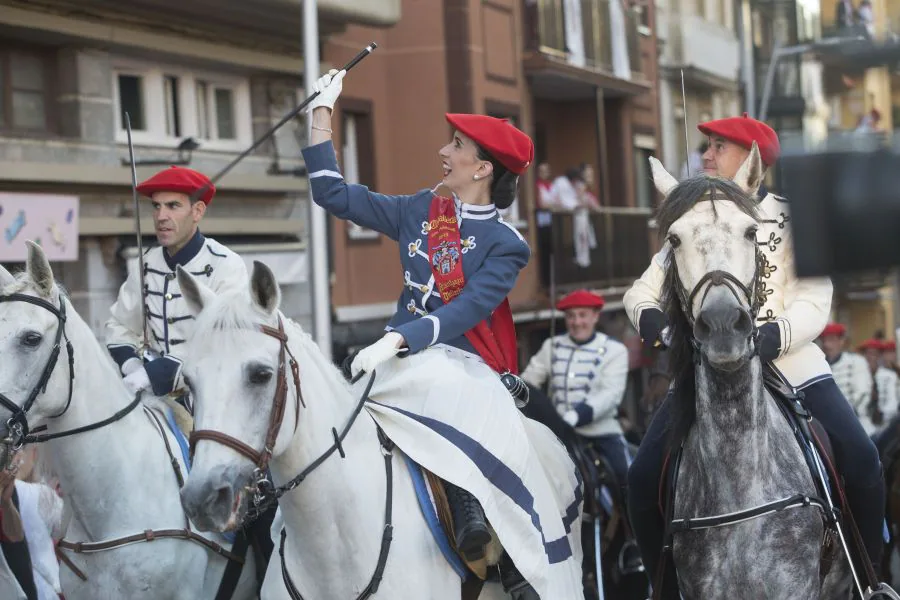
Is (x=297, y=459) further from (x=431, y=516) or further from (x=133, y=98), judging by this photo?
(x=133, y=98)

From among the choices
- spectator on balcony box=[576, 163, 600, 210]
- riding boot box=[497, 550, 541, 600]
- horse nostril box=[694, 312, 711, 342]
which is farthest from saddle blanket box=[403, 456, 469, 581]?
spectator on balcony box=[576, 163, 600, 210]

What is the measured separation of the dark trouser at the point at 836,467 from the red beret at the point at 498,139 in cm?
129

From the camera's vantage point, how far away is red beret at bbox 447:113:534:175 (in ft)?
19.1

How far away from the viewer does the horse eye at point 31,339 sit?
5.78 metres

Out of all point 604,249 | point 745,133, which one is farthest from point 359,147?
point 745,133

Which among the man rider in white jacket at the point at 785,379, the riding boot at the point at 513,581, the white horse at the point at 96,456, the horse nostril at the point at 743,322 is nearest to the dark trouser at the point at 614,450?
the man rider in white jacket at the point at 785,379

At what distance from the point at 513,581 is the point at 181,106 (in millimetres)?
10809

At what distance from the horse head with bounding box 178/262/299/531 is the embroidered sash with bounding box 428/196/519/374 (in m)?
1.10

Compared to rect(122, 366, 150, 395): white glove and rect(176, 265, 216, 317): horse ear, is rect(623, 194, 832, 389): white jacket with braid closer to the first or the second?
rect(176, 265, 216, 317): horse ear

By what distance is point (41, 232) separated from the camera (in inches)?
492

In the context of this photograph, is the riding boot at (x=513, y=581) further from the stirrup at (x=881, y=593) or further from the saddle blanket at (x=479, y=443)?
the stirrup at (x=881, y=593)

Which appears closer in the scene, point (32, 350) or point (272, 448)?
point (272, 448)

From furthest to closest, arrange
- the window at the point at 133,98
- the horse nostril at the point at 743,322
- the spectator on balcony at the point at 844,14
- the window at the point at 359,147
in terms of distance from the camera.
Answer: the window at the point at 359,147 → the window at the point at 133,98 → the horse nostril at the point at 743,322 → the spectator on balcony at the point at 844,14

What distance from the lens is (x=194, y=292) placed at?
15.4ft
